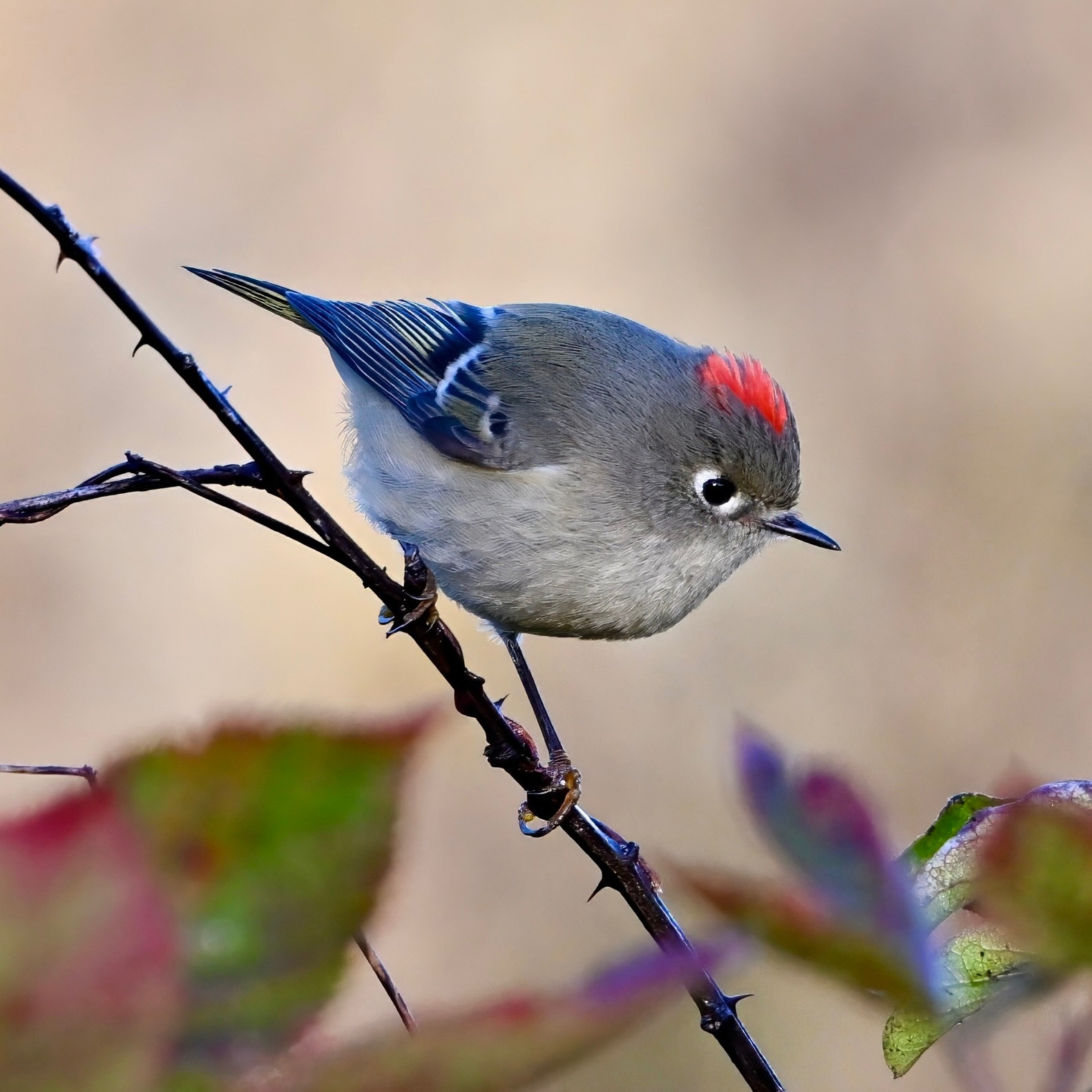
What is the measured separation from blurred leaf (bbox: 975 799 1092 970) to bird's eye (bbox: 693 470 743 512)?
1557 millimetres

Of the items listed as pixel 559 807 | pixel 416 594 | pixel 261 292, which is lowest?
pixel 559 807

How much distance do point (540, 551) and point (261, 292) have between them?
743mm

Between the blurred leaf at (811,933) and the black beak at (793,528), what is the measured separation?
1.64 meters

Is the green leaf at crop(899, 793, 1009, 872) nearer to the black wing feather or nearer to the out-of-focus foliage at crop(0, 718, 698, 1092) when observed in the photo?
the out-of-focus foliage at crop(0, 718, 698, 1092)

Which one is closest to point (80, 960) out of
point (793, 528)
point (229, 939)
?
point (229, 939)

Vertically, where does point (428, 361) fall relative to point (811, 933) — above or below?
above

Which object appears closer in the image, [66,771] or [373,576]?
[66,771]

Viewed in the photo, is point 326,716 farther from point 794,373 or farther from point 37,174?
point 37,174

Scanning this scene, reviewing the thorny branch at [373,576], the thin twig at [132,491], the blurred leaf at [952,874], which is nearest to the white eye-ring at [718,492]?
the thorny branch at [373,576]

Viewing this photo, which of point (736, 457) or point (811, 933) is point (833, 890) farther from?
point (736, 457)

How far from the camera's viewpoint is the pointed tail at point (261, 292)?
Answer: 82.5 inches

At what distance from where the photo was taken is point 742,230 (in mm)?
4141

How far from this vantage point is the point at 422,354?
2213mm

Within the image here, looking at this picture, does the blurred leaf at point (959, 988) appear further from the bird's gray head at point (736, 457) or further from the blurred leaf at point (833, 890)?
the bird's gray head at point (736, 457)
